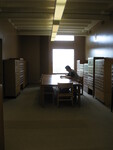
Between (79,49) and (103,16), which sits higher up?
(103,16)

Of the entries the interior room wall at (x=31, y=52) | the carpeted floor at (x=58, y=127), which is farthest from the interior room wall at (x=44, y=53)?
the carpeted floor at (x=58, y=127)

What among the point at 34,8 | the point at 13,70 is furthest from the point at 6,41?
the point at 34,8

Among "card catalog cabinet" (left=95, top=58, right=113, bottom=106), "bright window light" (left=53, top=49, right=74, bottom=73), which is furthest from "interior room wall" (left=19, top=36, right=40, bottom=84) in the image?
"card catalog cabinet" (left=95, top=58, right=113, bottom=106)

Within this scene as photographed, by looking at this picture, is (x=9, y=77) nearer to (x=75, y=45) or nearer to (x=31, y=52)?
(x=31, y=52)

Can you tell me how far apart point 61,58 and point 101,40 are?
202 inches

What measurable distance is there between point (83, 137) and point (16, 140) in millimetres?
1237

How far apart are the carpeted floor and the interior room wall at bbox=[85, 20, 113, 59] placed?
2.49 metres

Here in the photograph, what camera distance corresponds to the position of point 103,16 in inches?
279

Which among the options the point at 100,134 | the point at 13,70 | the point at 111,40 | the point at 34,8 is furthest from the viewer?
the point at 13,70

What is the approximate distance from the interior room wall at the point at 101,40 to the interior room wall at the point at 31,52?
3.80 m

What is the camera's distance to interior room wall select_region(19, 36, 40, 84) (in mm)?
12459

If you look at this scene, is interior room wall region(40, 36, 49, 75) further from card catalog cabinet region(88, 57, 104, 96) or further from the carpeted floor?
the carpeted floor

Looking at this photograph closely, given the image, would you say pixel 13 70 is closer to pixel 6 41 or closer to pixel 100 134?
pixel 6 41

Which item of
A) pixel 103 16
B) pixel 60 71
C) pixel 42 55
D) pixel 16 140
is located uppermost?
pixel 103 16
